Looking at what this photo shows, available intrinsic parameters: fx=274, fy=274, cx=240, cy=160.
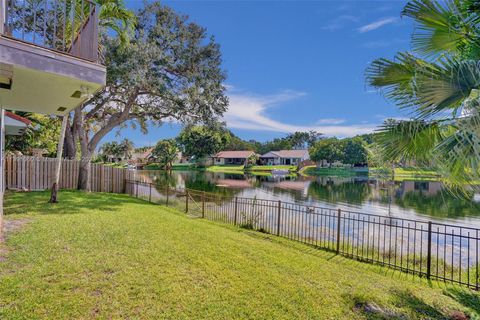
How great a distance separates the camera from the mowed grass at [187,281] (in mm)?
3578

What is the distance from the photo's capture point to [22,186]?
45.3ft

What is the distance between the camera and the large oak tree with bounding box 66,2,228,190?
15.6 m

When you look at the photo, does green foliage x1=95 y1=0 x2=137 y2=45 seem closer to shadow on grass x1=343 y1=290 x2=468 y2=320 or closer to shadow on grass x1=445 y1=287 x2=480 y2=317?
shadow on grass x1=343 y1=290 x2=468 y2=320

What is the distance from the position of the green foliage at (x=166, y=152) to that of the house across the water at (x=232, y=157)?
1345 centimetres

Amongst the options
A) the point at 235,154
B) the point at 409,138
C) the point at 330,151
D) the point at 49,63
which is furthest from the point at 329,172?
the point at 49,63

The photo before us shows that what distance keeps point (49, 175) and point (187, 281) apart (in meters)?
14.0

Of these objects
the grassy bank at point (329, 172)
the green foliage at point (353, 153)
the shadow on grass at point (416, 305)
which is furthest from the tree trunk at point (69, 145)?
the green foliage at point (353, 153)

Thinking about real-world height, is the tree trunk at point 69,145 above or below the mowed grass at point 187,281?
above

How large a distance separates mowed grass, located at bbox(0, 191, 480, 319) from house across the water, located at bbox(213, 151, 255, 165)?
67103 millimetres

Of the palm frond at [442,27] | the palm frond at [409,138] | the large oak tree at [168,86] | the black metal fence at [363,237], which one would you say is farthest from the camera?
the large oak tree at [168,86]

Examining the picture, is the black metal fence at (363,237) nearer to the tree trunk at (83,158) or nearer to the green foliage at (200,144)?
the tree trunk at (83,158)

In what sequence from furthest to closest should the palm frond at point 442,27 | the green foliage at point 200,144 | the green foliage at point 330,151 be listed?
the green foliage at point 200,144
the green foliage at point 330,151
the palm frond at point 442,27

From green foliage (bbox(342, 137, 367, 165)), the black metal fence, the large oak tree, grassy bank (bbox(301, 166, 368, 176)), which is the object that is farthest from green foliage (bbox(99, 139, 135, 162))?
the black metal fence

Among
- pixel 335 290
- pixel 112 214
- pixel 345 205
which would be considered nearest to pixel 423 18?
pixel 335 290
